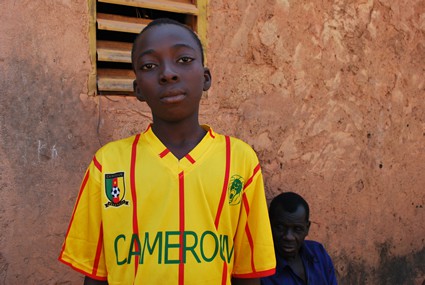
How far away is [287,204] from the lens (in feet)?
8.27

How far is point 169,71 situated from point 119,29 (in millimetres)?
826

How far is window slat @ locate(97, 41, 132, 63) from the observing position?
7.06 feet

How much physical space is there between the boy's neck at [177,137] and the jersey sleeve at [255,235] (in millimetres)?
214

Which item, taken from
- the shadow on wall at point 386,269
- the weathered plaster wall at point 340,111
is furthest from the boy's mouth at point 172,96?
the shadow on wall at point 386,269

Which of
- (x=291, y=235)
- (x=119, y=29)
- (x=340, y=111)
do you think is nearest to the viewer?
(x=119, y=29)

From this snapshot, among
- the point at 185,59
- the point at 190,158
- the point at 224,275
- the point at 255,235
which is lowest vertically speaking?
the point at 224,275

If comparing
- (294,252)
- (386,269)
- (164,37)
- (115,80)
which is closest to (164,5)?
(115,80)

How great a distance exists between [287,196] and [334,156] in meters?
0.51

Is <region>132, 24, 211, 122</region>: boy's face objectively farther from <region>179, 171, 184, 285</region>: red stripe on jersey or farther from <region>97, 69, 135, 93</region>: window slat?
<region>97, 69, 135, 93</region>: window slat

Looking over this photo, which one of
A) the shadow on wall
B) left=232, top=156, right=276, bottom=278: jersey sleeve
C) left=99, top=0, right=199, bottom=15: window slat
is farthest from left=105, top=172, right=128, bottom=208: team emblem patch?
the shadow on wall

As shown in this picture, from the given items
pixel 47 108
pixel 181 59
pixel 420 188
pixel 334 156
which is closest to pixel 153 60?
pixel 181 59

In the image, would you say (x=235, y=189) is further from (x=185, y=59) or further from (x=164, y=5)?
(x=164, y=5)

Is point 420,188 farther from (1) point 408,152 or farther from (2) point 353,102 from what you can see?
(2) point 353,102

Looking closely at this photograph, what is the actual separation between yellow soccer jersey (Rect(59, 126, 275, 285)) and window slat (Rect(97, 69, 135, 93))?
2.21 feet
